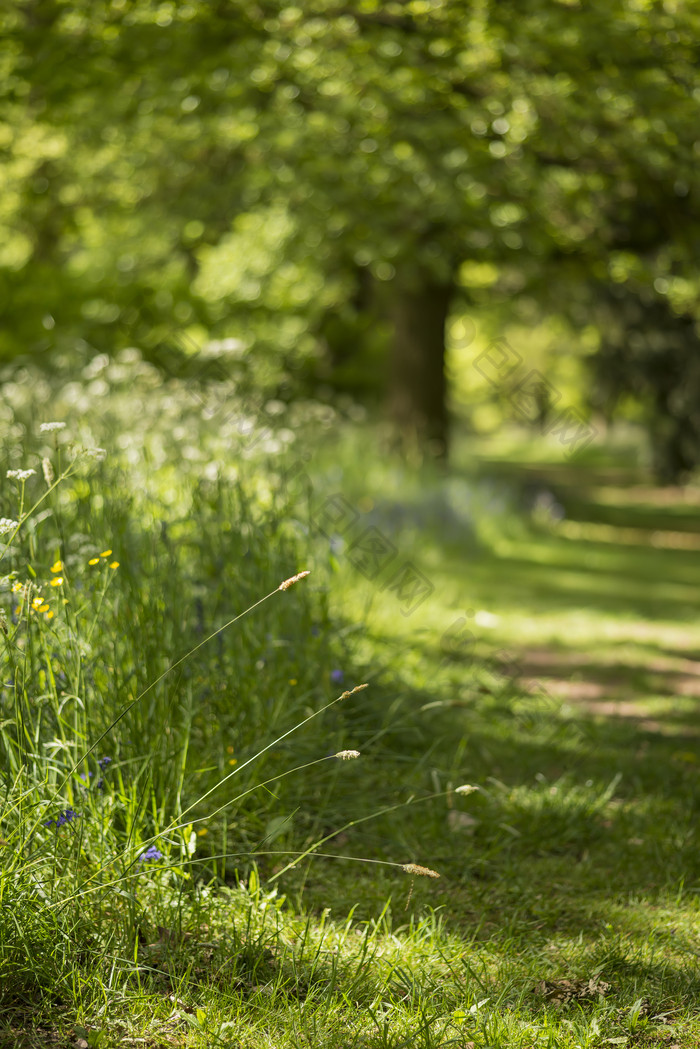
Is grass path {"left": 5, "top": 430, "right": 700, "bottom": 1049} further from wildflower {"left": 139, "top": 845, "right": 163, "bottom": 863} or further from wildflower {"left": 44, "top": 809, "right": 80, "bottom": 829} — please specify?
wildflower {"left": 44, "top": 809, "right": 80, "bottom": 829}

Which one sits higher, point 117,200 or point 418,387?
point 117,200

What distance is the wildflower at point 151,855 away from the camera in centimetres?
234

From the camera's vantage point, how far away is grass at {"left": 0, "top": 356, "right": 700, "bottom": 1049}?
83.4 inches

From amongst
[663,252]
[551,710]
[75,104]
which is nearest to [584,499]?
[663,252]

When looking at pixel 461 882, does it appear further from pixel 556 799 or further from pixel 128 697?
pixel 128 697

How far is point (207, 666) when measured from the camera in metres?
3.12

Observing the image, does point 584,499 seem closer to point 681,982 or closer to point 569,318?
point 569,318

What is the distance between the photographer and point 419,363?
11.6 m

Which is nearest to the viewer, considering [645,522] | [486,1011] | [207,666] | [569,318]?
[486,1011]

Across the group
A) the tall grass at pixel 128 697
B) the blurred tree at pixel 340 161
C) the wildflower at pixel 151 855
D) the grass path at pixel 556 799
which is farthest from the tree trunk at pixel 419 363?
the wildflower at pixel 151 855

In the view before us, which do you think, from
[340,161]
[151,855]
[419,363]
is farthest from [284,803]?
[419,363]

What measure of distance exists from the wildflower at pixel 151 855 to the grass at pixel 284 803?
0.6 inches

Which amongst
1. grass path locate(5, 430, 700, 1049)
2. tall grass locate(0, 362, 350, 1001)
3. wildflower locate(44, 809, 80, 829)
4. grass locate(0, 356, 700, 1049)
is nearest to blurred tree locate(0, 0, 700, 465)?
grass locate(0, 356, 700, 1049)

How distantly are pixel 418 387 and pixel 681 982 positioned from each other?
31.5ft
